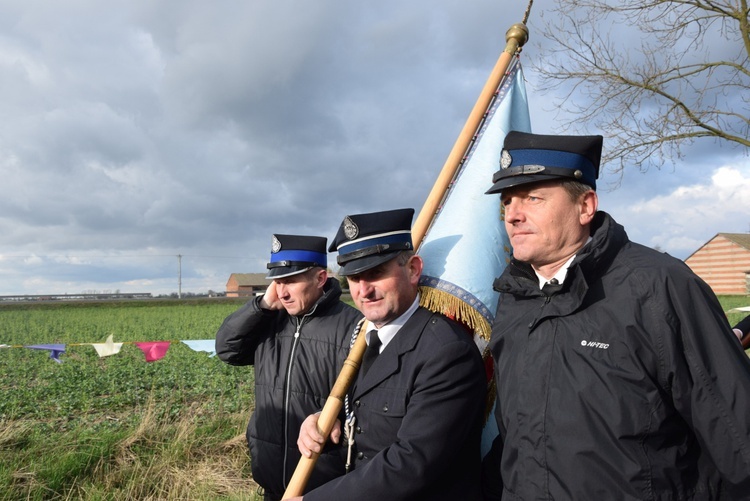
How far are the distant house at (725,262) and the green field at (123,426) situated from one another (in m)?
53.6

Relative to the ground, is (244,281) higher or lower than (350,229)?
higher

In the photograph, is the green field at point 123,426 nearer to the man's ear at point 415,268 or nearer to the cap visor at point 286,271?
the cap visor at point 286,271

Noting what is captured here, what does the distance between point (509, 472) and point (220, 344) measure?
2338mm

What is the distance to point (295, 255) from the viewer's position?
3758 millimetres

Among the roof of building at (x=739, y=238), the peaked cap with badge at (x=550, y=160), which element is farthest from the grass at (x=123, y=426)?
the roof of building at (x=739, y=238)

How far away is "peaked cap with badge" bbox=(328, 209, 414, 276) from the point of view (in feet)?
8.50

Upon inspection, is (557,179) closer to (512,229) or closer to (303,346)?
(512,229)

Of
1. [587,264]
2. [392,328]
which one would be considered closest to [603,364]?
[587,264]

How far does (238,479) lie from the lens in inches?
208

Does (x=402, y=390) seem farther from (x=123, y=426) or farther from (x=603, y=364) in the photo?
(x=123, y=426)

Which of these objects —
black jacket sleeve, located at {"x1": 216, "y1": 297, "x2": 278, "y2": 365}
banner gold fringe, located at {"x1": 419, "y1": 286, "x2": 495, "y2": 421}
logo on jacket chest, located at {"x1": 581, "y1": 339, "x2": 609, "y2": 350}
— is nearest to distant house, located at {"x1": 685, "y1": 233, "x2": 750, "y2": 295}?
black jacket sleeve, located at {"x1": 216, "y1": 297, "x2": 278, "y2": 365}

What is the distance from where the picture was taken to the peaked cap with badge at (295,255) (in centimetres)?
373

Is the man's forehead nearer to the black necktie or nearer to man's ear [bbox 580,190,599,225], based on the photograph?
the black necktie

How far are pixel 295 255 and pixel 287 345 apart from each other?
0.57 m
